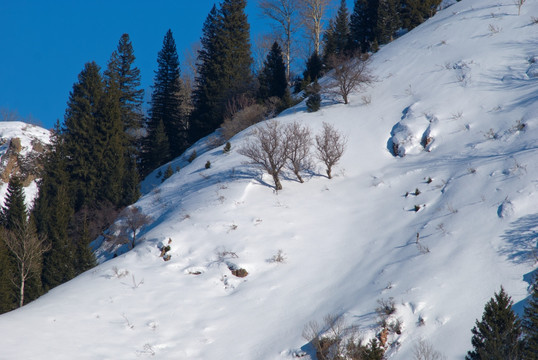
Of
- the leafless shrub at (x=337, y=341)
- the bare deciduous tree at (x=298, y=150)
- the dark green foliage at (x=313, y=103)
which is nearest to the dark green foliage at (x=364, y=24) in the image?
the dark green foliage at (x=313, y=103)

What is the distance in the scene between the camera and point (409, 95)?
25.7m

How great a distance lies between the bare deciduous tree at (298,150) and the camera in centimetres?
2191

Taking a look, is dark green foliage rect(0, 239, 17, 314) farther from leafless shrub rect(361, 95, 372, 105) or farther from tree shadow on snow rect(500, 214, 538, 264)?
leafless shrub rect(361, 95, 372, 105)

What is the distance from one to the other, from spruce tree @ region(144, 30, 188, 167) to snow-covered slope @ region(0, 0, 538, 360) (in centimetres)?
1271

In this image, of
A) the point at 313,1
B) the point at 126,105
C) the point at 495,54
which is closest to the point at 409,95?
the point at 495,54

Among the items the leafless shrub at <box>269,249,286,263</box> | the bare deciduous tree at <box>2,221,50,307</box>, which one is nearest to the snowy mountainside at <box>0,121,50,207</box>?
the bare deciduous tree at <box>2,221,50,307</box>

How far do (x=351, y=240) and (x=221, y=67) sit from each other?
995 inches

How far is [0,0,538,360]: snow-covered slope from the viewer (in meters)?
12.7

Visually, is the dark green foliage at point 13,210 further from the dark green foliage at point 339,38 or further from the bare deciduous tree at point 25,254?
the dark green foliage at point 339,38

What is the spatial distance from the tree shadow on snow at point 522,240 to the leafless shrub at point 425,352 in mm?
3867

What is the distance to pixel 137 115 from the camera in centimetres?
3847

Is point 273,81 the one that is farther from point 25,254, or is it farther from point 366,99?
point 25,254

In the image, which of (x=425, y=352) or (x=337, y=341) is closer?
(x=425, y=352)

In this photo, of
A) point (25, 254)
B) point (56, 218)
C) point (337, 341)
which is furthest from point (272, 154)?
point (56, 218)
